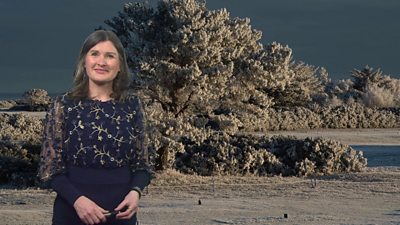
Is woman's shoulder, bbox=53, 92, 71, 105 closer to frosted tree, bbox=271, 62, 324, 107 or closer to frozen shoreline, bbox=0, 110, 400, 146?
frozen shoreline, bbox=0, 110, 400, 146

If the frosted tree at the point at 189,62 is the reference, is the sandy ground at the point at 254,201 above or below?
below

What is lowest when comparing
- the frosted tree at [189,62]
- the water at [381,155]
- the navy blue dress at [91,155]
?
the navy blue dress at [91,155]

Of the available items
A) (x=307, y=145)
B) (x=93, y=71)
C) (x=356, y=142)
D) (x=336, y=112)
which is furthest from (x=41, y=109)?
(x=93, y=71)

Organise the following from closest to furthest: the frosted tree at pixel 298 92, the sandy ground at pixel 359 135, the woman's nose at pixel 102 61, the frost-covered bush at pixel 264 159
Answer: the woman's nose at pixel 102 61 < the frost-covered bush at pixel 264 159 < the sandy ground at pixel 359 135 < the frosted tree at pixel 298 92

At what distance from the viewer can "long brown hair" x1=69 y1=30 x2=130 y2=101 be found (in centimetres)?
464

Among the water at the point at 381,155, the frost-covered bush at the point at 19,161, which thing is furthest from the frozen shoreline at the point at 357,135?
the frost-covered bush at the point at 19,161

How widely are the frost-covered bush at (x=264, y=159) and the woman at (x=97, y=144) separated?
18707mm

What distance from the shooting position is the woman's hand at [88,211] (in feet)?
14.1

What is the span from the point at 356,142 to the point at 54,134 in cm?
3049

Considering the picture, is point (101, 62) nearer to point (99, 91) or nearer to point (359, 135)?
point (99, 91)

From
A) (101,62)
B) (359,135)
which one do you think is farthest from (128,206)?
(359,135)

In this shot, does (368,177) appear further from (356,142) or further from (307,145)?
(356,142)

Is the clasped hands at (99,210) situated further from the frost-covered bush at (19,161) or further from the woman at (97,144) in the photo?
the frost-covered bush at (19,161)

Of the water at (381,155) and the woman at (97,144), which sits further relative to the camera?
the water at (381,155)
